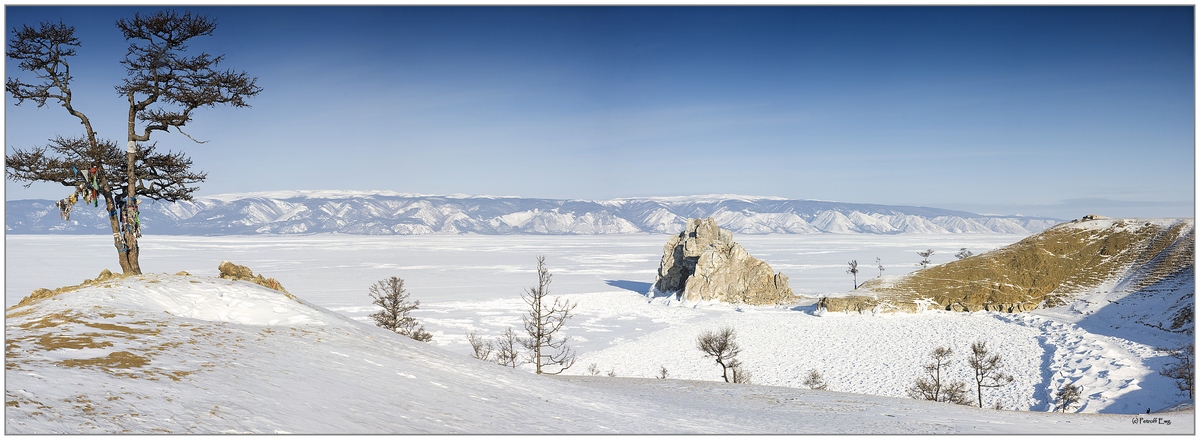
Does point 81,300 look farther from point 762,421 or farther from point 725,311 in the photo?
point 725,311

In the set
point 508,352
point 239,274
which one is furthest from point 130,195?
point 508,352

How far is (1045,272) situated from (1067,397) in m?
41.1

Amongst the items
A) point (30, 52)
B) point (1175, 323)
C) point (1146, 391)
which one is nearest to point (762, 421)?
point (30, 52)

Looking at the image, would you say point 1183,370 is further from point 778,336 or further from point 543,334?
point 543,334

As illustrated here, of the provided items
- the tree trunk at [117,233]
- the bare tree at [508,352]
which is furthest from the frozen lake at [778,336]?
the tree trunk at [117,233]

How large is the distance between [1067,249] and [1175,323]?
84.7 feet

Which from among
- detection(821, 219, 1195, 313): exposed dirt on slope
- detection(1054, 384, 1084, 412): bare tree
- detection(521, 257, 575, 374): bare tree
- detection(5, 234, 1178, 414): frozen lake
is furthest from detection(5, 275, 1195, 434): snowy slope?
detection(821, 219, 1195, 313): exposed dirt on slope

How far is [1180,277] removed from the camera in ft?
171

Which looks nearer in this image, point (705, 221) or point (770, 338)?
point (770, 338)

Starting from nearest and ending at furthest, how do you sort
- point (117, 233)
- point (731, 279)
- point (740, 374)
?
point (117, 233) < point (740, 374) < point (731, 279)

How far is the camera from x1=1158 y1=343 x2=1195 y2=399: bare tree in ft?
85.7

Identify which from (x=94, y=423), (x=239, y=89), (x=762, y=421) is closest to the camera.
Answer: (x=94, y=423)

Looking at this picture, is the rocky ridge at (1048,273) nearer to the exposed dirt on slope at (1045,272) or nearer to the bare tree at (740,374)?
the exposed dirt on slope at (1045,272)

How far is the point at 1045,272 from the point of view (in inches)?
2502
